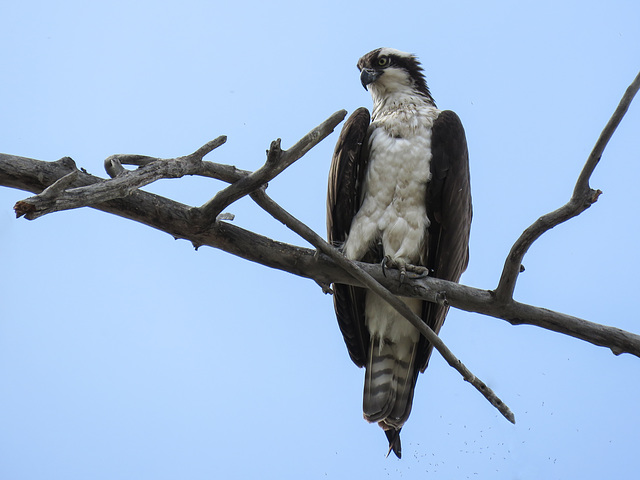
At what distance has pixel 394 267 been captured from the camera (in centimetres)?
426

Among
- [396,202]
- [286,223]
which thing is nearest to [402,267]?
[396,202]

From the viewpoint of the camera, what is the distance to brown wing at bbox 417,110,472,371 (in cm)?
455

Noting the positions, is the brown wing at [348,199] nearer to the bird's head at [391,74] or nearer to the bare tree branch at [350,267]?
the bird's head at [391,74]

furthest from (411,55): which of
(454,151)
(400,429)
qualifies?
(400,429)

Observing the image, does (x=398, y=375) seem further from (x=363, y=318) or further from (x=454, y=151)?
(x=454, y=151)

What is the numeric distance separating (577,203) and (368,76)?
249cm

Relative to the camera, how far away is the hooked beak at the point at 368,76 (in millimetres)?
5352

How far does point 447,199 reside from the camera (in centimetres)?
454

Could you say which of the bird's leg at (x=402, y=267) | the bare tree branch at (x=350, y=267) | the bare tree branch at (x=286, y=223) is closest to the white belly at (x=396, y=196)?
the bird's leg at (x=402, y=267)

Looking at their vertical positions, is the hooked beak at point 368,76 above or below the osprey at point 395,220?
above

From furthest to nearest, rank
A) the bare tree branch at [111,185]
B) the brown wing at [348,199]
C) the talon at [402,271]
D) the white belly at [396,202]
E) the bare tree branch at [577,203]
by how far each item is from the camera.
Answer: the brown wing at [348,199] → the white belly at [396,202] → the talon at [402,271] → the bare tree branch at [577,203] → the bare tree branch at [111,185]

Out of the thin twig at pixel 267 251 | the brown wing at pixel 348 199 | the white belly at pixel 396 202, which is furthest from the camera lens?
the brown wing at pixel 348 199

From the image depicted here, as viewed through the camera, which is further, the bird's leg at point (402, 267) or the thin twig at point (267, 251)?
the bird's leg at point (402, 267)

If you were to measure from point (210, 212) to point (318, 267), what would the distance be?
688 millimetres
